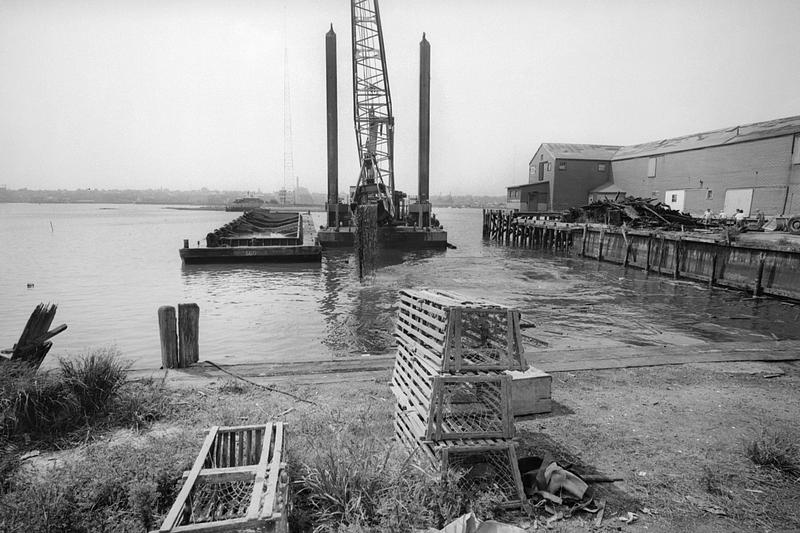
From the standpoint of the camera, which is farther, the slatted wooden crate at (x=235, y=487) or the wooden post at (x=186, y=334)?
the wooden post at (x=186, y=334)

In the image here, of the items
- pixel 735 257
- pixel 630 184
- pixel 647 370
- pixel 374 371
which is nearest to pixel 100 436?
pixel 374 371

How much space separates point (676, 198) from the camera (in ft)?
129

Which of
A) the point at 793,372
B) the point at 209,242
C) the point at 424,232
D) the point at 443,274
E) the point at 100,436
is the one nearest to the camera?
the point at 100,436

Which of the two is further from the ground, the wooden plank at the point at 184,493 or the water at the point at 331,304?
the wooden plank at the point at 184,493

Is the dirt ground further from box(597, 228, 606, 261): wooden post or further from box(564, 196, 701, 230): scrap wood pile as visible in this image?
box(597, 228, 606, 261): wooden post

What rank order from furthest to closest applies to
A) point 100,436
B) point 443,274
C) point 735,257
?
point 443,274 → point 735,257 → point 100,436

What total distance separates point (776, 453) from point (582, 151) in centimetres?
5194

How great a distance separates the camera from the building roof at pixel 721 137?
3141cm

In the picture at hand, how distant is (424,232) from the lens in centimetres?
3806

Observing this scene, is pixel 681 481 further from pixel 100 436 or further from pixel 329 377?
pixel 100 436

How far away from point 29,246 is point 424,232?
33.5 m

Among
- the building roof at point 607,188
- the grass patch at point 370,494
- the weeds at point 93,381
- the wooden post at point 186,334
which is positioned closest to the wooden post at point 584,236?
the building roof at point 607,188

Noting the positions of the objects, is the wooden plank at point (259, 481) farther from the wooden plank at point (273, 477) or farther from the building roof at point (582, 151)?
the building roof at point (582, 151)

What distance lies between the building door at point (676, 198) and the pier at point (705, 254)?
10.8 m
